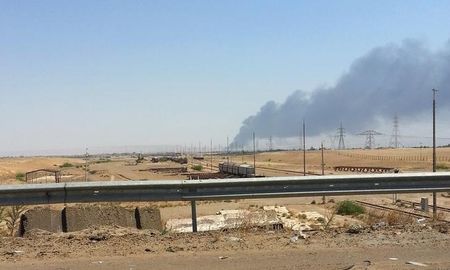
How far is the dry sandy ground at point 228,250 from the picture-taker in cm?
751

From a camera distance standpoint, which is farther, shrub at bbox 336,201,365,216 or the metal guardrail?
shrub at bbox 336,201,365,216

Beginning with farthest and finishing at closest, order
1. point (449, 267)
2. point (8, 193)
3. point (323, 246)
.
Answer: point (8, 193) → point (323, 246) → point (449, 267)

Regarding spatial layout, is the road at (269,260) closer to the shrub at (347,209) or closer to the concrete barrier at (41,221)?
the concrete barrier at (41,221)

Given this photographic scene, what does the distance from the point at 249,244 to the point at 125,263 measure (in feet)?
6.79

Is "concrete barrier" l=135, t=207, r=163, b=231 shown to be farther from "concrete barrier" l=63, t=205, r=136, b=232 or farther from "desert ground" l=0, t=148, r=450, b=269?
"desert ground" l=0, t=148, r=450, b=269

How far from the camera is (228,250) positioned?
8.38 m

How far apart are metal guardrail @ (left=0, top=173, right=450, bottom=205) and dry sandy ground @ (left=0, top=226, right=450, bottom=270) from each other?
0.62m

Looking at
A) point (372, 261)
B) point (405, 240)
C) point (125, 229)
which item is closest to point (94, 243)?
point (125, 229)

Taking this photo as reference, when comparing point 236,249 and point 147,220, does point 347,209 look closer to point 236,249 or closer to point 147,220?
point 147,220

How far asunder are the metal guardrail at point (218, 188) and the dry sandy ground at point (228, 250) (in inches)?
24.4

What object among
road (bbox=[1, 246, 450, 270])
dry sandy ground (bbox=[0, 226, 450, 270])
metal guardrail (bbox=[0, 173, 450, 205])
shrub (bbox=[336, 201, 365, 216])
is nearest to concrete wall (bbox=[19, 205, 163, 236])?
dry sandy ground (bbox=[0, 226, 450, 270])

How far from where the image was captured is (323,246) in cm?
862

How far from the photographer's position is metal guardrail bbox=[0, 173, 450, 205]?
9.45m

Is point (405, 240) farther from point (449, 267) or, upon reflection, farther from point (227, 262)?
point (227, 262)
